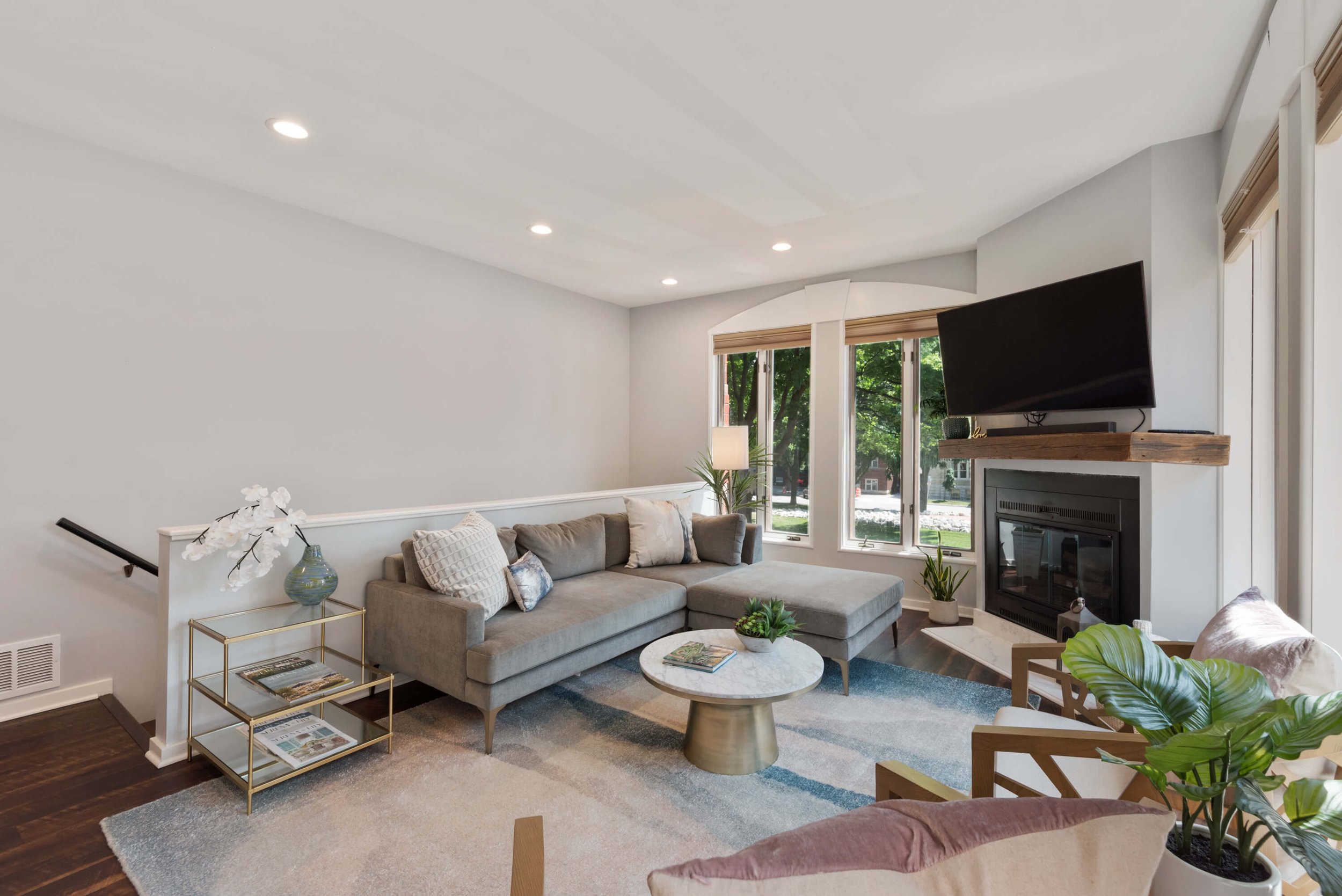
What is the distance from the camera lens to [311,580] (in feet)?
8.39

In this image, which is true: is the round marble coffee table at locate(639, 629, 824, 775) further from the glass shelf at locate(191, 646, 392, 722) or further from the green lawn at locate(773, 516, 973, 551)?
the green lawn at locate(773, 516, 973, 551)

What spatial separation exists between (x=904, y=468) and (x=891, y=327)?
110 centimetres

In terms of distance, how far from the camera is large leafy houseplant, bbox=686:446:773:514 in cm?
521

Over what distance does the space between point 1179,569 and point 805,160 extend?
2.59 meters

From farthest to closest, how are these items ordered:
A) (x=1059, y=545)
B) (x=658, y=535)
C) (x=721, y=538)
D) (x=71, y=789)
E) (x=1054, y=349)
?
(x=721, y=538) < (x=658, y=535) < (x=1059, y=545) < (x=1054, y=349) < (x=71, y=789)

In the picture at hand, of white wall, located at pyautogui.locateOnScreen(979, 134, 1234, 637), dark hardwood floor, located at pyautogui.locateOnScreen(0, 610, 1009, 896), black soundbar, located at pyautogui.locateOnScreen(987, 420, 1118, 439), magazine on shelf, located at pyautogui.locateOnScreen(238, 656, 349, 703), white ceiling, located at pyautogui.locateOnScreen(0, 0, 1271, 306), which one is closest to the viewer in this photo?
dark hardwood floor, located at pyautogui.locateOnScreen(0, 610, 1009, 896)

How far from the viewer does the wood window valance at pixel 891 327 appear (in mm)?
4543

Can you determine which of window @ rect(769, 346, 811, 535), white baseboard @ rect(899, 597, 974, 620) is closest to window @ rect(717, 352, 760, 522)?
window @ rect(769, 346, 811, 535)

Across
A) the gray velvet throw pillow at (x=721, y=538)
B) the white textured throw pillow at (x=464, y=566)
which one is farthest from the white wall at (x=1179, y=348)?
the white textured throw pillow at (x=464, y=566)

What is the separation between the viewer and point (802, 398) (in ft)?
17.4

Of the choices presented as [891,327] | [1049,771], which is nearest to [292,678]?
[1049,771]

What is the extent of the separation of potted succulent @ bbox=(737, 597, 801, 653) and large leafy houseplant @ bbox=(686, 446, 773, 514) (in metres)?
2.47

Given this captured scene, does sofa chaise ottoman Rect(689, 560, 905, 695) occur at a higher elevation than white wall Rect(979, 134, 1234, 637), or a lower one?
lower

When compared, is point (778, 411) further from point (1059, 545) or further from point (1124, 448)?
point (1124, 448)
